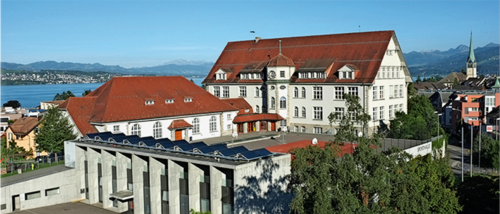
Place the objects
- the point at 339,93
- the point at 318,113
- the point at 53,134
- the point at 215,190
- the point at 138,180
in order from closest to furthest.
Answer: the point at 215,190 < the point at 138,180 < the point at 53,134 < the point at 339,93 < the point at 318,113

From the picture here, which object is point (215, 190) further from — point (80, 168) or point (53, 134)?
point (53, 134)

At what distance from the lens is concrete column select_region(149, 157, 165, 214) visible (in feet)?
107

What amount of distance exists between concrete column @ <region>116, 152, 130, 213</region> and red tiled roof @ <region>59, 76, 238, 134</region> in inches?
366

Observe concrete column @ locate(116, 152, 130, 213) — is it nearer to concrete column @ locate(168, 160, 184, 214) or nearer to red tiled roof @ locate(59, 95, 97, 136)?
concrete column @ locate(168, 160, 184, 214)

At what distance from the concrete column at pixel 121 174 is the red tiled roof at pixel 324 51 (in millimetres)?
26447

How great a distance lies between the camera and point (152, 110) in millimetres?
47844

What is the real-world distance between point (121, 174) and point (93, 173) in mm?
3654

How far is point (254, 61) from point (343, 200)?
45022mm

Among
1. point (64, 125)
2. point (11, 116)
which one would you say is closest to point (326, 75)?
point (64, 125)

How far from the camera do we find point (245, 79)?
6097cm

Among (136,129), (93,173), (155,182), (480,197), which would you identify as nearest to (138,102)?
(136,129)

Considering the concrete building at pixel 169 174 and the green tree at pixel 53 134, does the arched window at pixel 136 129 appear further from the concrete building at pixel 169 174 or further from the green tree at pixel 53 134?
the concrete building at pixel 169 174

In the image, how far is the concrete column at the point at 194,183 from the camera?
2994 centimetres

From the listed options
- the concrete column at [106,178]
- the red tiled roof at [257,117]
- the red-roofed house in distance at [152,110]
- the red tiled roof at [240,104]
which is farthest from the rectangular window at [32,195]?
the red tiled roof at [240,104]
